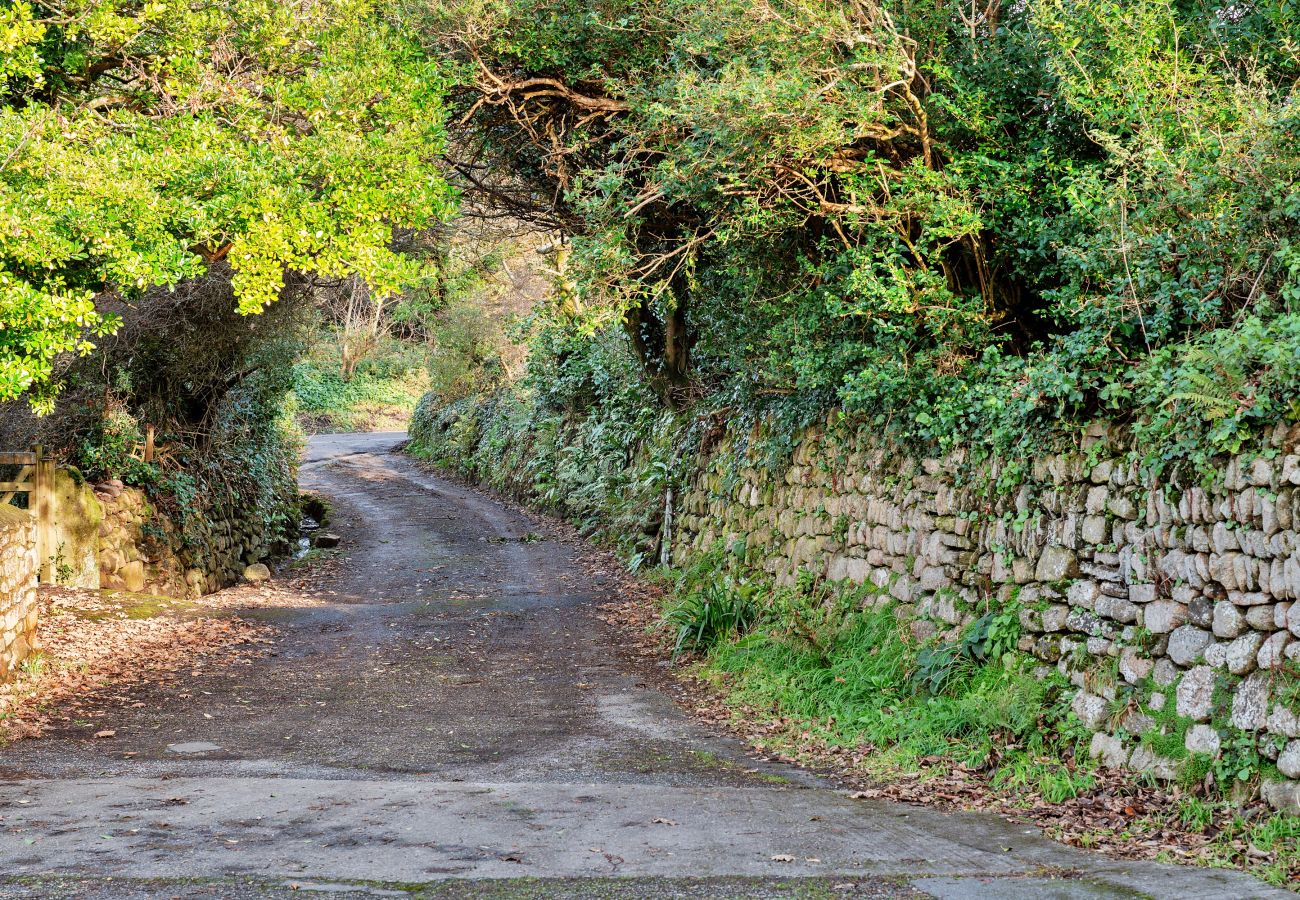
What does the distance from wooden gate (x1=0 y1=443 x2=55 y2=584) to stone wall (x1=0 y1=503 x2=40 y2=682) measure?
3.04 m

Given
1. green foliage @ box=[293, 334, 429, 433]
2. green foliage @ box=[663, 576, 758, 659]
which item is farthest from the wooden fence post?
green foliage @ box=[293, 334, 429, 433]

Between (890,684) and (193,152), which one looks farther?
(193,152)

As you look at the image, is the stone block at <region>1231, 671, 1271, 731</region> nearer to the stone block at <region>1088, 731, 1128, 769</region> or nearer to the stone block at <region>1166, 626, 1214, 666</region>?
the stone block at <region>1166, 626, 1214, 666</region>

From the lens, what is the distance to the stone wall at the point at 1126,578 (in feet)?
18.2

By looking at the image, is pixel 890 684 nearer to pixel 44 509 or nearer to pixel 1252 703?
pixel 1252 703

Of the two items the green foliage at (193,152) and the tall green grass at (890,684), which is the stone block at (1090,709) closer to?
the tall green grass at (890,684)

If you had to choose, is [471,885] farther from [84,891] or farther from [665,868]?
[84,891]

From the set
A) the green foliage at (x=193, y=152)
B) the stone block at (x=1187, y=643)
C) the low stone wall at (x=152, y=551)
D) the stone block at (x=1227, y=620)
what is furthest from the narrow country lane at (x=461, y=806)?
the low stone wall at (x=152, y=551)

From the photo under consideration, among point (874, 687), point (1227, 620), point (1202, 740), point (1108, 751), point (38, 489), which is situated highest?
point (1227, 620)

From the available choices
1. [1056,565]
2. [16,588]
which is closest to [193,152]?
[16,588]

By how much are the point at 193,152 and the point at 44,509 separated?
6470 millimetres

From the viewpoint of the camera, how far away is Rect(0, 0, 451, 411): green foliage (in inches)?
309

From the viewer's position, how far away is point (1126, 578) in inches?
263

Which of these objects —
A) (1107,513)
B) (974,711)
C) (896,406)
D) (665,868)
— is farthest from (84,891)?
(896,406)
